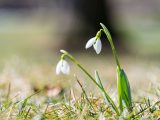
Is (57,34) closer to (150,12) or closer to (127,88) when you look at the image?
(127,88)

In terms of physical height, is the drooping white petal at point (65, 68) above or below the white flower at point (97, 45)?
below

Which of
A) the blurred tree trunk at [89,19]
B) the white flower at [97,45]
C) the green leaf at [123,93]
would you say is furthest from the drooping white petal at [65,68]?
the blurred tree trunk at [89,19]

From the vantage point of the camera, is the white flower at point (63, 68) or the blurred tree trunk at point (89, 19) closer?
the white flower at point (63, 68)

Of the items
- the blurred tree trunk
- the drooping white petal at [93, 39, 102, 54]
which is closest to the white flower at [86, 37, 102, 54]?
the drooping white petal at [93, 39, 102, 54]

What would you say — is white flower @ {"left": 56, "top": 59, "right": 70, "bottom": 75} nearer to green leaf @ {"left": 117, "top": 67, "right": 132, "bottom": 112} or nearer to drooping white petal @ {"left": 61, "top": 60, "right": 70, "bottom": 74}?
drooping white petal @ {"left": 61, "top": 60, "right": 70, "bottom": 74}

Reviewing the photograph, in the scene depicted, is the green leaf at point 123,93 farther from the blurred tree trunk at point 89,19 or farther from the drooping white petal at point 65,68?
the blurred tree trunk at point 89,19

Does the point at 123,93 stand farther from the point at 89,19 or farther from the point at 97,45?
the point at 89,19

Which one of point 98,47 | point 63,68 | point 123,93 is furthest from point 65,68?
point 123,93

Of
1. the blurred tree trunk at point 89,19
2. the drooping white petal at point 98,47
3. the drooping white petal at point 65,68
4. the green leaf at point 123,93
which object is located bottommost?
the green leaf at point 123,93

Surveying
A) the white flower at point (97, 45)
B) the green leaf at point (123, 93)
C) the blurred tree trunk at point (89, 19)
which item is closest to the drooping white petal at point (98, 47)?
the white flower at point (97, 45)

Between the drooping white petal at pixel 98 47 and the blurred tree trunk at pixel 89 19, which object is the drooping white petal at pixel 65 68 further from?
the blurred tree trunk at pixel 89 19
